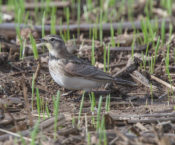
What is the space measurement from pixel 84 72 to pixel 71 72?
290 mm

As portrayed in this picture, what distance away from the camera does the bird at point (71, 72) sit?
26.4ft

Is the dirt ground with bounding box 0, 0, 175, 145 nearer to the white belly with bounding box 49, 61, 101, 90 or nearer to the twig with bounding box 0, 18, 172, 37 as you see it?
the twig with bounding box 0, 18, 172, 37

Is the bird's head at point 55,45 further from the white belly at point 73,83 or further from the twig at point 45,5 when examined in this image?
the twig at point 45,5

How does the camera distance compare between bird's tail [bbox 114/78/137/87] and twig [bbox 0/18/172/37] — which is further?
twig [bbox 0/18/172/37]

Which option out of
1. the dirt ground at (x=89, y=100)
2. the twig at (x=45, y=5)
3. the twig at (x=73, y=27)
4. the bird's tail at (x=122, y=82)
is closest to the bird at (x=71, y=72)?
the bird's tail at (x=122, y=82)

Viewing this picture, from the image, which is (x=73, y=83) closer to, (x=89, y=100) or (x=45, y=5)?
(x=89, y=100)

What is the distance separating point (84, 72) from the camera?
8.27 metres

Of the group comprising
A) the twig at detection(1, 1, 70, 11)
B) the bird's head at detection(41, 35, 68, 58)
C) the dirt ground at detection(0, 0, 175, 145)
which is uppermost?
the twig at detection(1, 1, 70, 11)

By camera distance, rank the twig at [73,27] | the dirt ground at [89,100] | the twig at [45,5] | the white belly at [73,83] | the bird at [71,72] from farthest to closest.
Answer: the twig at [45,5]
the twig at [73,27]
the bird at [71,72]
the white belly at [73,83]
the dirt ground at [89,100]

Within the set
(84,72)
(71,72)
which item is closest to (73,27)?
(84,72)

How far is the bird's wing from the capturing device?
816 centimetres

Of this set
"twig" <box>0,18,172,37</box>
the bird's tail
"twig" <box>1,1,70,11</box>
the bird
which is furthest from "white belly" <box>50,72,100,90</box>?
"twig" <box>1,1,70,11</box>

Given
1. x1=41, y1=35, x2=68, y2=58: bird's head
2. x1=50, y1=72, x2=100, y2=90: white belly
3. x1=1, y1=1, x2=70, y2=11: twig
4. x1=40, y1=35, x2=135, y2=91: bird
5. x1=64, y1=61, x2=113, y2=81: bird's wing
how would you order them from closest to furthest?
x1=50, y1=72, x2=100, y2=90: white belly, x1=40, y1=35, x2=135, y2=91: bird, x1=64, y1=61, x2=113, y2=81: bird's wing, x1=41, y1=35, x2=68, y2=58: bird's head, x1=1, y1=1, x2=70, y2=11: twig

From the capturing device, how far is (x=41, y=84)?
8.62m
